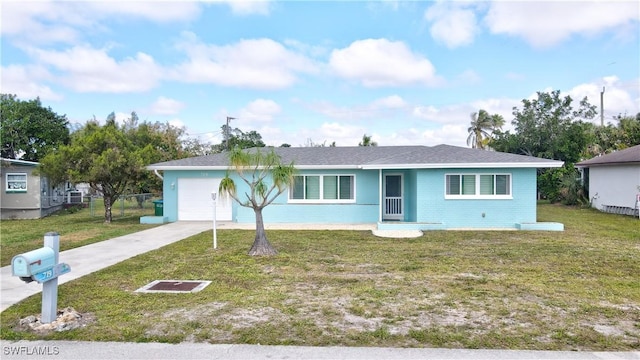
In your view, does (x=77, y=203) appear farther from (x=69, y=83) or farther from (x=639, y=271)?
(x=639, y=271)

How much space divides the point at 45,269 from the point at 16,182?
761 inches

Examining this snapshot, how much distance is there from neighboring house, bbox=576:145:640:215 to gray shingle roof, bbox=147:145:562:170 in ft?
25.9

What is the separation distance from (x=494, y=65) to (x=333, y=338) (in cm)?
1805

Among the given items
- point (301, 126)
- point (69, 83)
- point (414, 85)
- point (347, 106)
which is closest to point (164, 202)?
point (69, 83)

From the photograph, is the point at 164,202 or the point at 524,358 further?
the point at 164,202

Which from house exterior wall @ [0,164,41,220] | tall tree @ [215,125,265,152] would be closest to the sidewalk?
house exterior wall @ [0,164,41,220]

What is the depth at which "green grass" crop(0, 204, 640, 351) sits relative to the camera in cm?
467

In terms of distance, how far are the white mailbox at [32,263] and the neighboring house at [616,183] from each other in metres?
21.7

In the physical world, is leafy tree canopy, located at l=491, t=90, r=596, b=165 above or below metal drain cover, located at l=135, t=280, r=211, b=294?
above

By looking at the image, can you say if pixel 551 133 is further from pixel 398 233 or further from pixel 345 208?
pixel 398 233

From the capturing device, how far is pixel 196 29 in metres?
17.1

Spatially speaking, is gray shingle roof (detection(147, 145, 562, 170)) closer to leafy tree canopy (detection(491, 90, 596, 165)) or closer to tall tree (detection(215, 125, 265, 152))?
leafy tree canopy (detection(491, 90, 596, 165))

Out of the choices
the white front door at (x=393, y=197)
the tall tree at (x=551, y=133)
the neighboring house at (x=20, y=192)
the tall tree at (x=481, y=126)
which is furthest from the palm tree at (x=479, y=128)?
the neighboring house at (x=20, y=192)

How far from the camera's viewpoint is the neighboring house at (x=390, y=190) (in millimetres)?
14609
